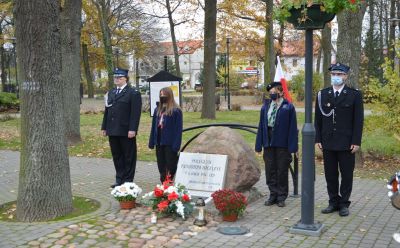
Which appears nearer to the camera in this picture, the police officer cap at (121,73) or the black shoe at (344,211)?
the black shoe at (344,211)

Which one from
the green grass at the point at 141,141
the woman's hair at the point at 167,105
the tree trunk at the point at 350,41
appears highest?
the tree trunk at the point at 350,41

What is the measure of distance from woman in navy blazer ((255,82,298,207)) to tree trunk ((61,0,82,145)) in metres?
7.61

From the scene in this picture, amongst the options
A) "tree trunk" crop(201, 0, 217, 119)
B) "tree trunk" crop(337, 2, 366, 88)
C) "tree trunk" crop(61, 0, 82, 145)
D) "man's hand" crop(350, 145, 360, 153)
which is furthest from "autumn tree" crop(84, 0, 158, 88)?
"man's hand" crop(350, 145, 360, 153)

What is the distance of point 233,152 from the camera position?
753 cm

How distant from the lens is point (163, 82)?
586 inches

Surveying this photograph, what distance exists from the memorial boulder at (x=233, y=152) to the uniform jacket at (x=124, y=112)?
1.09 meters

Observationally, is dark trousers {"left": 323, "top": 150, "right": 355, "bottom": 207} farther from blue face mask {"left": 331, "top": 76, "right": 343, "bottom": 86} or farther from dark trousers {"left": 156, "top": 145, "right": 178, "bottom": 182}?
dark trousers {"left": 156, "top": 145, "right": 178, "bottom": 182}

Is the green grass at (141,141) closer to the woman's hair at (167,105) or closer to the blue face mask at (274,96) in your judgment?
the woman's hair at (167,105)

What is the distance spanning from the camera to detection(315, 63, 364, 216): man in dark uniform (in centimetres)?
670

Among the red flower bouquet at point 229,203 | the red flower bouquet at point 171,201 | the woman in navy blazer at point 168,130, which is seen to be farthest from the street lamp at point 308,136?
the woman in navy blazer at point 168,130

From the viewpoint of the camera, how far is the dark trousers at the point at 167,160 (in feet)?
26.8

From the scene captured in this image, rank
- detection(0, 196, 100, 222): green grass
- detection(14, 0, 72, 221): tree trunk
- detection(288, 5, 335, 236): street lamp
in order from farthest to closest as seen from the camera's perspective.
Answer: detection(0, 196, 100, 222): green grass, detection(14, 0, 72, 221): tree trunk, detection(288, 5, 335, 236): street lamp

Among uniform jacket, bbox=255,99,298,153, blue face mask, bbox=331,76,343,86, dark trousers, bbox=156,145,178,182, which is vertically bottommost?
dark trousers, bbox=156,145,178,182

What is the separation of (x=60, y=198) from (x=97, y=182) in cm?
258
